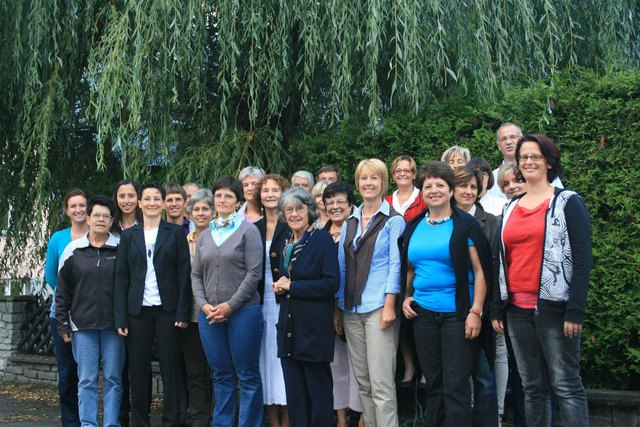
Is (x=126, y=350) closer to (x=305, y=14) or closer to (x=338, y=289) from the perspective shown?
(x=338, y=289)

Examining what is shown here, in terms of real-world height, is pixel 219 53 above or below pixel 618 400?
above

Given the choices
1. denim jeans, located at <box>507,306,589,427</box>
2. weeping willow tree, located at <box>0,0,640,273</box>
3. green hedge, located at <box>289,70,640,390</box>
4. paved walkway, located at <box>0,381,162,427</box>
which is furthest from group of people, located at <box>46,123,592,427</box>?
weeping willow tree, located at <box>0,0,640,273</box>

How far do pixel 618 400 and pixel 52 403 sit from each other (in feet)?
19.0

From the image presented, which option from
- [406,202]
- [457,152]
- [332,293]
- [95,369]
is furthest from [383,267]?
[95,369]

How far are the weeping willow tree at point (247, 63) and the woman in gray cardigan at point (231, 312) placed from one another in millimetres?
1932

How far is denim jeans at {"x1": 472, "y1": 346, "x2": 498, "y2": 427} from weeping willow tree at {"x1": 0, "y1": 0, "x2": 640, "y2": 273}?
2769mm

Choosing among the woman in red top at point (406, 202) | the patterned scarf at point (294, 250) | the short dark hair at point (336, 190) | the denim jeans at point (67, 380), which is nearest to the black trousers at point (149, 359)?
the denim jeans at point (67, 380)

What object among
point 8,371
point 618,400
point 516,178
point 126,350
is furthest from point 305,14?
point 8,371

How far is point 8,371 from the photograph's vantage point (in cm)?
991

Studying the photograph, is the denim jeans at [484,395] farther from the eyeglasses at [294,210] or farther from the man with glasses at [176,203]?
the man with glasses at [176,203]

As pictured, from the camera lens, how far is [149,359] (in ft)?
20.9

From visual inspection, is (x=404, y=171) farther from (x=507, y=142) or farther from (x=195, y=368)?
(x=195, y=368)

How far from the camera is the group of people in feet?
15.6

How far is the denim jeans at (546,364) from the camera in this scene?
15.0ft
